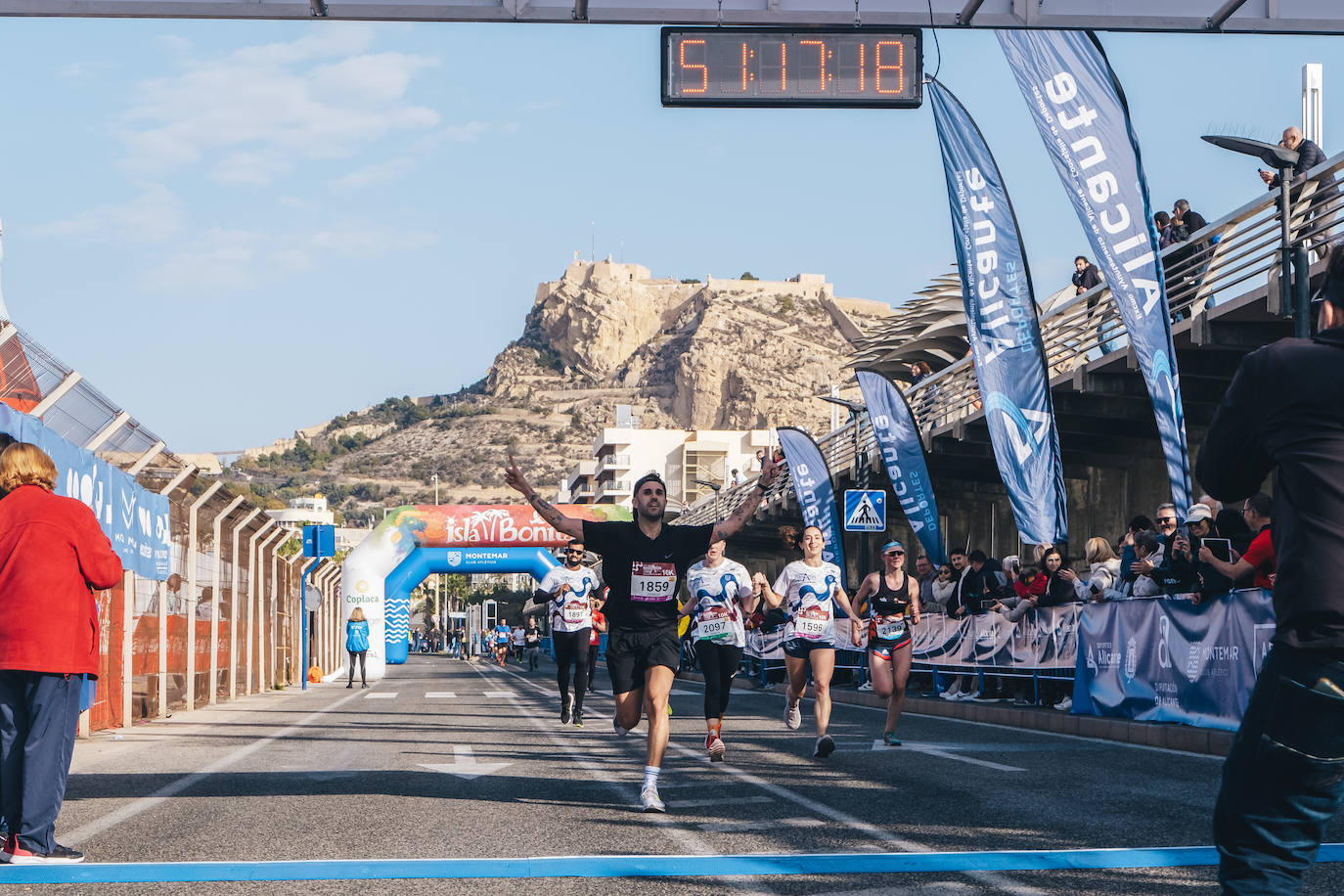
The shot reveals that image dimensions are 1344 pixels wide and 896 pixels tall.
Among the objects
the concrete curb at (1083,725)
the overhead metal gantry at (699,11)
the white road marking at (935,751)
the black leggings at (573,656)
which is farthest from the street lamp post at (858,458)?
the overhead metal gantry at (699,11)

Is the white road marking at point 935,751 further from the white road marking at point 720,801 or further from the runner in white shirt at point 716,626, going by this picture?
the white road marking at point 720,801

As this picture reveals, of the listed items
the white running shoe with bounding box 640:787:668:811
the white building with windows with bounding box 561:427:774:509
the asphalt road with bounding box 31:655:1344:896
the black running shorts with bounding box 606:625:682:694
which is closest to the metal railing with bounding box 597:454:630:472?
the white building with windows with bounding box 561:427:774:509

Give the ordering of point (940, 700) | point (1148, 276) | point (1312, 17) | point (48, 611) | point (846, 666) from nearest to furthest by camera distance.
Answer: point (48, 611) < point (1312, 17) < point (1148, 276) < point (940, 700) < point (846, 666)

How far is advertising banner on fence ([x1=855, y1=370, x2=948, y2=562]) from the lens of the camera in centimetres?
2519

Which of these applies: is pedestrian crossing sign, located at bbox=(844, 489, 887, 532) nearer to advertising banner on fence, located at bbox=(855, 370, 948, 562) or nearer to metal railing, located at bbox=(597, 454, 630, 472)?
advertising banner on fence, located at bbox=(855, 370, 948, 562)

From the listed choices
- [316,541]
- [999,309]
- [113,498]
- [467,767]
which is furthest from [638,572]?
[316,541]

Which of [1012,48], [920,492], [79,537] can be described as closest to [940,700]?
[920,492]

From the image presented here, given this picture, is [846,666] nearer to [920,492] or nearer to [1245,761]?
[920,492]

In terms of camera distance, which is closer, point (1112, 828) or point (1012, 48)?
point (1112, 828)

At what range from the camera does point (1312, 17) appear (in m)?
11.2

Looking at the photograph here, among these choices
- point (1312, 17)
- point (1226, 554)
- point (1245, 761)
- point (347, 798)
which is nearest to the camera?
point (1245, 761)

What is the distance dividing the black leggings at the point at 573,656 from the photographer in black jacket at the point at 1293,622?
1349 centimetres

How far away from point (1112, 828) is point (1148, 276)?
370 inches

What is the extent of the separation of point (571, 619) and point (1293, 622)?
14018mm
